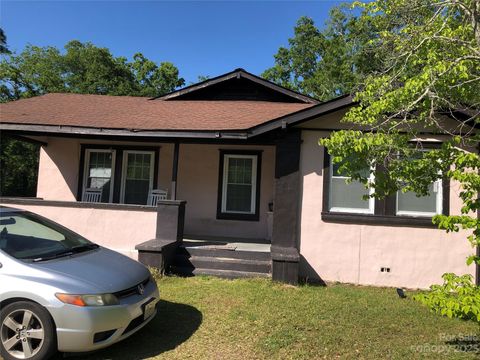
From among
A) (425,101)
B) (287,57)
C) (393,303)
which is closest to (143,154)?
(393,303)

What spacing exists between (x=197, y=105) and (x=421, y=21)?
21.7 feet

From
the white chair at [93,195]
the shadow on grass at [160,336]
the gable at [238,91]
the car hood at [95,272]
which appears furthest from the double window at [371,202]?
the white chair at [93,195]

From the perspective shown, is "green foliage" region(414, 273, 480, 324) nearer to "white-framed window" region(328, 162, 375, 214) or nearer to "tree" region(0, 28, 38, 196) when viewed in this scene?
"white-framed window" region(328, 162, 375, 214)

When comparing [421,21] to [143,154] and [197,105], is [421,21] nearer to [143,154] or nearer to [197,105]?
[197,105]

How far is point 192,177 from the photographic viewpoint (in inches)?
405

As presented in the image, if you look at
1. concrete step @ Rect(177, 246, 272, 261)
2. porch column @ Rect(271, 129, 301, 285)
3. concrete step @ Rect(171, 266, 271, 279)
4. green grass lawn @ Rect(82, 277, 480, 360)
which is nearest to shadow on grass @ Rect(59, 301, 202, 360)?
green grass lawn @ Rect(82, 277, 480, 360)

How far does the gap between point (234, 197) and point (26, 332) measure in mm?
6815

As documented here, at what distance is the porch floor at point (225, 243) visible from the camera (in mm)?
7974

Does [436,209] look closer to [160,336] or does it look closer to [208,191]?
[208,191]

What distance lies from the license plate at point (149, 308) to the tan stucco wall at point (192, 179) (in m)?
5.52

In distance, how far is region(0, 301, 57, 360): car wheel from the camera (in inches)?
143

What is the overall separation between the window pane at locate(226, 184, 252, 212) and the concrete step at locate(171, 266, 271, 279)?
112 inches

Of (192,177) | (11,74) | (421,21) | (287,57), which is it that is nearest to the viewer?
(421,21)

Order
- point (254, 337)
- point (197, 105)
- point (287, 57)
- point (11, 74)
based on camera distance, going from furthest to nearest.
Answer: point (287, 57) → point (11, 74) → point (197, 105) → point (254, 337)
